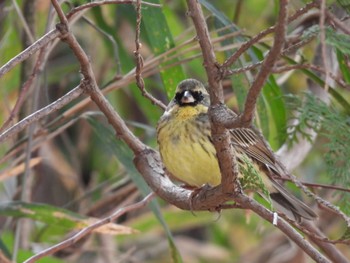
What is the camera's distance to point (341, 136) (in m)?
2.45

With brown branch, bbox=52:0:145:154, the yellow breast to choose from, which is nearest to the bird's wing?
the yellow breast

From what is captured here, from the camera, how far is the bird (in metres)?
2.53

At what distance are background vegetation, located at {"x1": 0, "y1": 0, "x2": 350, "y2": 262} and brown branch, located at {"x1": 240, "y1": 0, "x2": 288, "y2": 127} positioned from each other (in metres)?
0.02

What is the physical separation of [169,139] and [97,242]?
5.37 feet

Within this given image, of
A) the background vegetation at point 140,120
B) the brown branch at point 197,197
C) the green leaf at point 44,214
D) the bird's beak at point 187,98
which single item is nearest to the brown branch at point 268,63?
the background vegetation at point 140,120

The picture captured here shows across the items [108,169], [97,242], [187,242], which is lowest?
[187,242]

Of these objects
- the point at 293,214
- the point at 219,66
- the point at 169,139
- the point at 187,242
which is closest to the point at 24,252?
the point at 169,139

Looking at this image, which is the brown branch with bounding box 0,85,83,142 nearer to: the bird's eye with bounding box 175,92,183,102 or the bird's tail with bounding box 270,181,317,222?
the bird's eye with bounding box 175,92,183,102

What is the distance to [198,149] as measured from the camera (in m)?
2.55

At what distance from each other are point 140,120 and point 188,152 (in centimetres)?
222

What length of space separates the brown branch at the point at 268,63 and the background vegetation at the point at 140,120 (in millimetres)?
25

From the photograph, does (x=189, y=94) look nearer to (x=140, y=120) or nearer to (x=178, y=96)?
(x=178, y=96)

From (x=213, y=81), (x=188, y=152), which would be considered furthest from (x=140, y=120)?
(x=213, y=81)

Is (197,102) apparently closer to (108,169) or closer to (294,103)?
(294,103)
